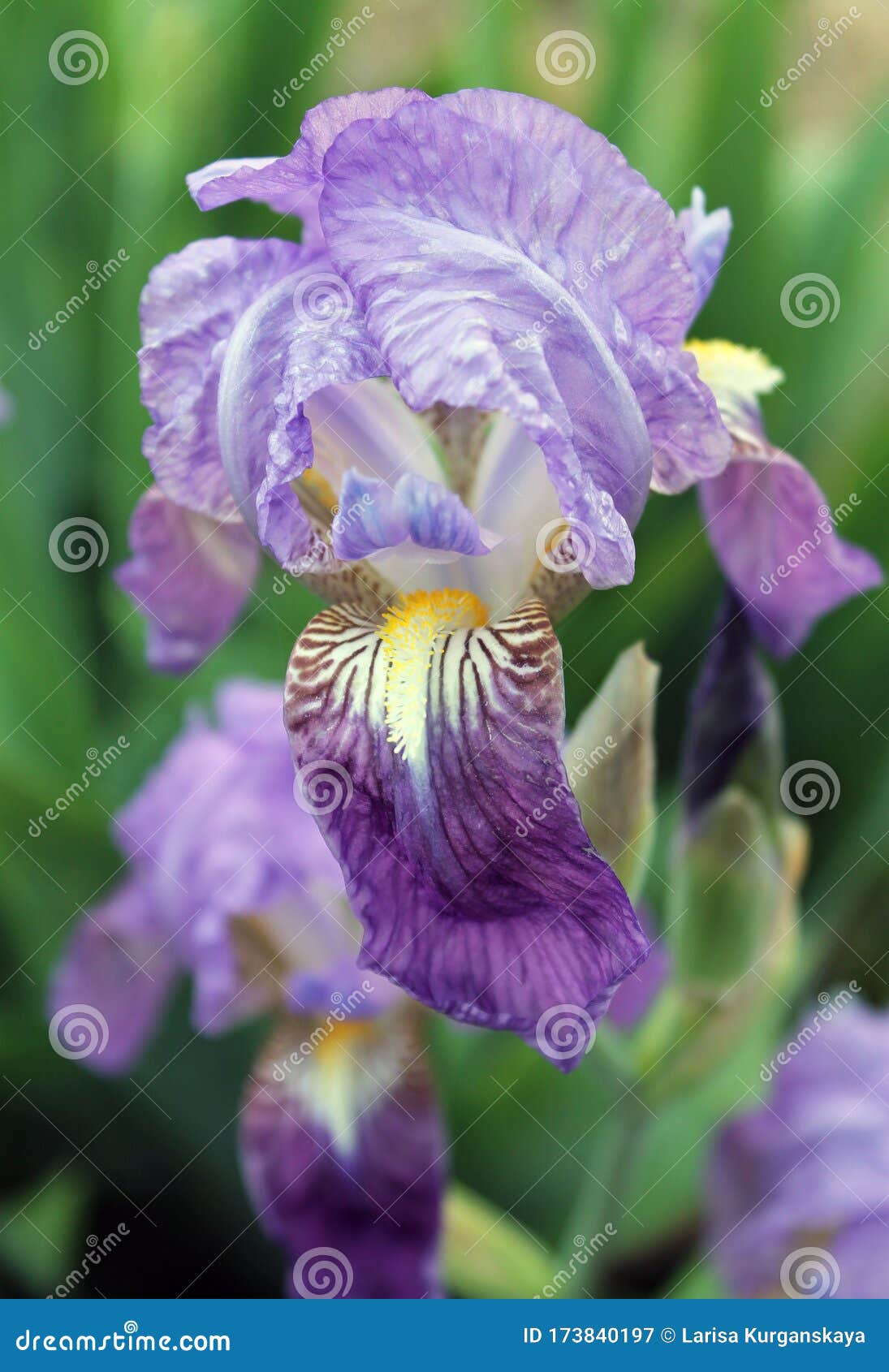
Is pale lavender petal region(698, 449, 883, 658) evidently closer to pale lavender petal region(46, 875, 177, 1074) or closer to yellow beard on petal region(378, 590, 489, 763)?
yellow beard on petal region(378, 590, 489, 763)

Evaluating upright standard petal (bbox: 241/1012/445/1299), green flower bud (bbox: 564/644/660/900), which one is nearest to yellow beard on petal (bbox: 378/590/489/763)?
green flower bud (bbox: 564/644/660/900)

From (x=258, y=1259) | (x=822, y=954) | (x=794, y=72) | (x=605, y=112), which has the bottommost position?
(x=258, y=1259)

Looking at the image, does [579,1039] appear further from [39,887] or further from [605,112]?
[605,112]

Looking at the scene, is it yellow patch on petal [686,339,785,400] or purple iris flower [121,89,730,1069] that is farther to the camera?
yellow patch on petal [686,339,785,400]

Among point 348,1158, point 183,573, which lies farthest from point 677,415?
point 348,1158

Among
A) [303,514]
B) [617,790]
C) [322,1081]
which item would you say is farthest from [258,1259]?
[303,514]

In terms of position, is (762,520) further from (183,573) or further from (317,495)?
(183,573)

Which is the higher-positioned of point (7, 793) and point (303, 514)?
point (303, 514)
